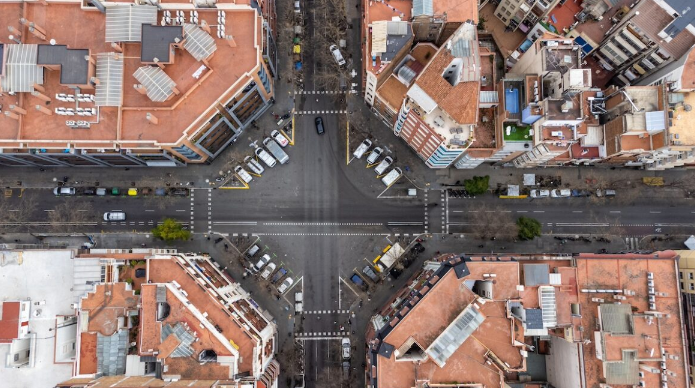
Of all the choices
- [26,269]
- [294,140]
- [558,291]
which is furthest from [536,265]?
[26,269]

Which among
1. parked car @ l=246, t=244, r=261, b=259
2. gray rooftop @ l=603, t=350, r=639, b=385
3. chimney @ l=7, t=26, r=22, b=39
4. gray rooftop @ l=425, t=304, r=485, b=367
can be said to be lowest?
gray rooftop @ l=603, t=350, r=639, b=385

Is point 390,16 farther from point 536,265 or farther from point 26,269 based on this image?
point 26,269

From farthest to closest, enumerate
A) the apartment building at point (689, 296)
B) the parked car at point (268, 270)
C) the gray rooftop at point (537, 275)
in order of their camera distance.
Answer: the parked car at point (268, 270), the apartment building at point (689, 296), the gray rooftop at point (537, 275)

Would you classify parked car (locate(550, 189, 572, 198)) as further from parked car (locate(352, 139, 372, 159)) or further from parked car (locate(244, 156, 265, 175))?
parked car (locate(244, 156, 265, 175))

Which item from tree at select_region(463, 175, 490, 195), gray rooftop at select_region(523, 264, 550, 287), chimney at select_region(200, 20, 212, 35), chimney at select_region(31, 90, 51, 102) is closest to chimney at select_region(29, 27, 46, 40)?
chimney at select_region(31, 90, 51, 102)

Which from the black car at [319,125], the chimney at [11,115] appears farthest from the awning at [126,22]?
the black car at [319,125]

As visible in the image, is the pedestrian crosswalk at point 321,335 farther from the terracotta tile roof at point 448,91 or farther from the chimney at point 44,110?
the chimney at point 44,110

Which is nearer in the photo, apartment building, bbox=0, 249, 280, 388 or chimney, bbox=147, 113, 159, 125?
apartment building, bbox=0, 249, 280, 388

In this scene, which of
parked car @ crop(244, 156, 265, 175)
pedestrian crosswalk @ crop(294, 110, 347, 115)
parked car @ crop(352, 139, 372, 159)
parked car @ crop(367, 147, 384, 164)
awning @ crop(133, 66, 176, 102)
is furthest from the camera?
pedestrian crosswalk @ crop(294, 110, 347, 115)
